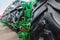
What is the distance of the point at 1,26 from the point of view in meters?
1.22

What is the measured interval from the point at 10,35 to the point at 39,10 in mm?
369

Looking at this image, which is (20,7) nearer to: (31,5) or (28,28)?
(31,5)

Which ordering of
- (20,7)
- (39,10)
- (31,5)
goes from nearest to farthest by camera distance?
(39,10) < (31,5) < (20,7)

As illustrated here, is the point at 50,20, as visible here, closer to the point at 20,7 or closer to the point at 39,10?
the point at 39,10

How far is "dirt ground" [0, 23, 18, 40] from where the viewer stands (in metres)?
1.05

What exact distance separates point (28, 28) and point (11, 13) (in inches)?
13.2

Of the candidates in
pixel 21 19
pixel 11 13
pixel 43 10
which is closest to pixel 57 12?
pixel 43 10

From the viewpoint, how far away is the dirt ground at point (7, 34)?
1054mm

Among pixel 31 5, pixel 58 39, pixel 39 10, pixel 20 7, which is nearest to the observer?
pixel 58 39

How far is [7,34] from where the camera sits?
3.65 ft

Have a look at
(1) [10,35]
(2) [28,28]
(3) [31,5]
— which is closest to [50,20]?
(2) [28,28]

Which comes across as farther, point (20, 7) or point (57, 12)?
point (20, 7)

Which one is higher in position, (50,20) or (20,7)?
(20,7)

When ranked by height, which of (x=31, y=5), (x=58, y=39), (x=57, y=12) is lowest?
(x=58, y=39)
